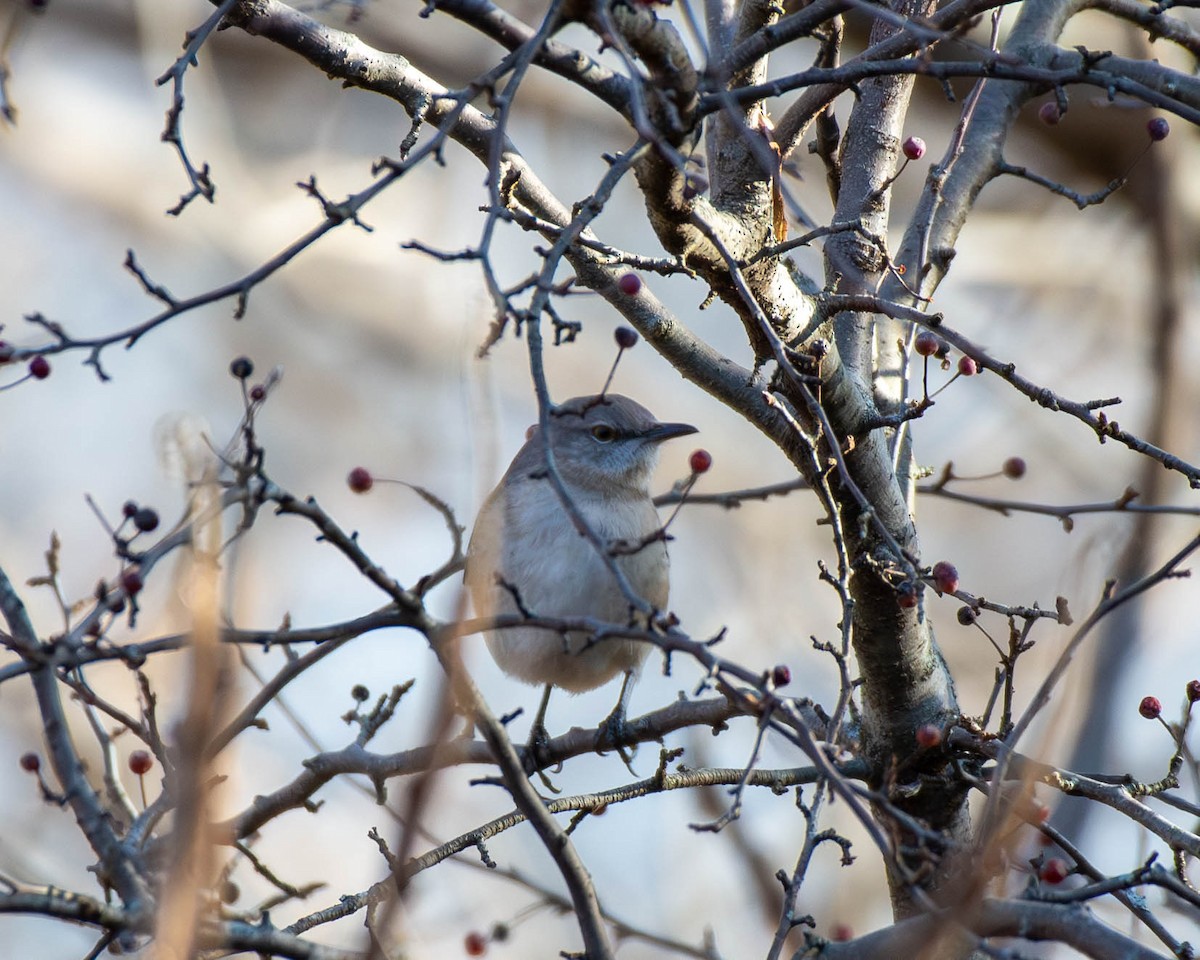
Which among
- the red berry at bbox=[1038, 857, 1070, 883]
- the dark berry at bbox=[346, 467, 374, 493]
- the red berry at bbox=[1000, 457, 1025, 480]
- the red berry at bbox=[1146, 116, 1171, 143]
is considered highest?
the red berry at bbox=[1146, 116, 1171, 143]

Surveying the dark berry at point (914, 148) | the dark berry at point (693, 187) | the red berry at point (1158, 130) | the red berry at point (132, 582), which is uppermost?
the dark berry at point (914, 148)

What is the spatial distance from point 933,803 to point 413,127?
2810 mm

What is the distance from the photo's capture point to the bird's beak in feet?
18.7

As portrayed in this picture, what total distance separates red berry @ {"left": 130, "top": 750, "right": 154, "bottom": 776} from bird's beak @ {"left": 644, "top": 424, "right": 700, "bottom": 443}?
2675 millimetres

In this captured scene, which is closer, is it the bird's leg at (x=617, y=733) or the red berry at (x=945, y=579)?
the red berry at (x=945, y=579)

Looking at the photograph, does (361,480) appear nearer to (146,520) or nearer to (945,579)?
(146,520)

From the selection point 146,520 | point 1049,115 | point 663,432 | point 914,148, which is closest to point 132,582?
point 146,520

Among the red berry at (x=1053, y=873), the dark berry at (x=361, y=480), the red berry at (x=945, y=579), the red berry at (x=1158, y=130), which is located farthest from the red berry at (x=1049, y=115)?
the dark berry at (x=361, y=480)

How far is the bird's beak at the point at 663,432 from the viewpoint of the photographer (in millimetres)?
5698

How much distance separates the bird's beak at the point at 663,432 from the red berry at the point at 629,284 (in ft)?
6.86

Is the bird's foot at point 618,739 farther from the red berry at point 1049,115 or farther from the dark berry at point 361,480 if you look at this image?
the red berry at point 1049,115

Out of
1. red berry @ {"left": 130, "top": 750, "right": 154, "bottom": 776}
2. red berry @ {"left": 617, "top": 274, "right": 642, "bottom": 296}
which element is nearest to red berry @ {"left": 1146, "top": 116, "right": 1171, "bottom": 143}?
red berry @ {"left": 617, "top": 274, "right": 642, "bottom": 296}

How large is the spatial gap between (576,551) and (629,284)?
5.22 feet

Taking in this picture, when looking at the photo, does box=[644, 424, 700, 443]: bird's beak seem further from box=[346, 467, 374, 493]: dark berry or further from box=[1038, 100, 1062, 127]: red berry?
box=[346, 467, 374, 493]: dark berry
